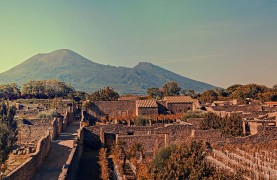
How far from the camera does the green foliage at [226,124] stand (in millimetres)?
30516

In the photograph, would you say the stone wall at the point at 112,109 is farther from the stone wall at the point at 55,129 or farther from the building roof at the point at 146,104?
the stone wall at the point at 55,129

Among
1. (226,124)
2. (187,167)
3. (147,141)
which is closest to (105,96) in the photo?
(226,124)

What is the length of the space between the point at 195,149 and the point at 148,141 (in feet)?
35.2

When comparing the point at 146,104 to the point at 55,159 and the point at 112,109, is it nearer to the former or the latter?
the point at 112,109

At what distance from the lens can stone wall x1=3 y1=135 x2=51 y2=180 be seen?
16.0m

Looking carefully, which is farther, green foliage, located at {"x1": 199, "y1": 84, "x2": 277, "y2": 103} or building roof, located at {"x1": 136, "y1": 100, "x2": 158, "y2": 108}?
green foliage, located at {"x1": 199, "y1": 84, "x2": 277, "y2": 103}

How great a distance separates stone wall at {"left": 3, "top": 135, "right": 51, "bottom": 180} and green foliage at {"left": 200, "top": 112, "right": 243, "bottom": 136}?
13455mm

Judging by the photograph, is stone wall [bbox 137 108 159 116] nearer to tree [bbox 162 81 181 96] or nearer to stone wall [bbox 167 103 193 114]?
stone wall [bbox 167 103 193 114]

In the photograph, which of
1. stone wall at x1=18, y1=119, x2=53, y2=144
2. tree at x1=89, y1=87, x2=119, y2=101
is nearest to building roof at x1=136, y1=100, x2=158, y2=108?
stone wall at x1=18, y1=119, x2=53, y2=144

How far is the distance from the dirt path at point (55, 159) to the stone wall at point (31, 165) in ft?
1.22

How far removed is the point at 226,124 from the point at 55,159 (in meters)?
14.5

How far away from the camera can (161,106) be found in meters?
45.2

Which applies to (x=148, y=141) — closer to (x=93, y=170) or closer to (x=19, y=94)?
(x=93, y=170)

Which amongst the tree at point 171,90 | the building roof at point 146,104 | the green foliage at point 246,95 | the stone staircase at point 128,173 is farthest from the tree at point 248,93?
the stone staircase at point 128,173
